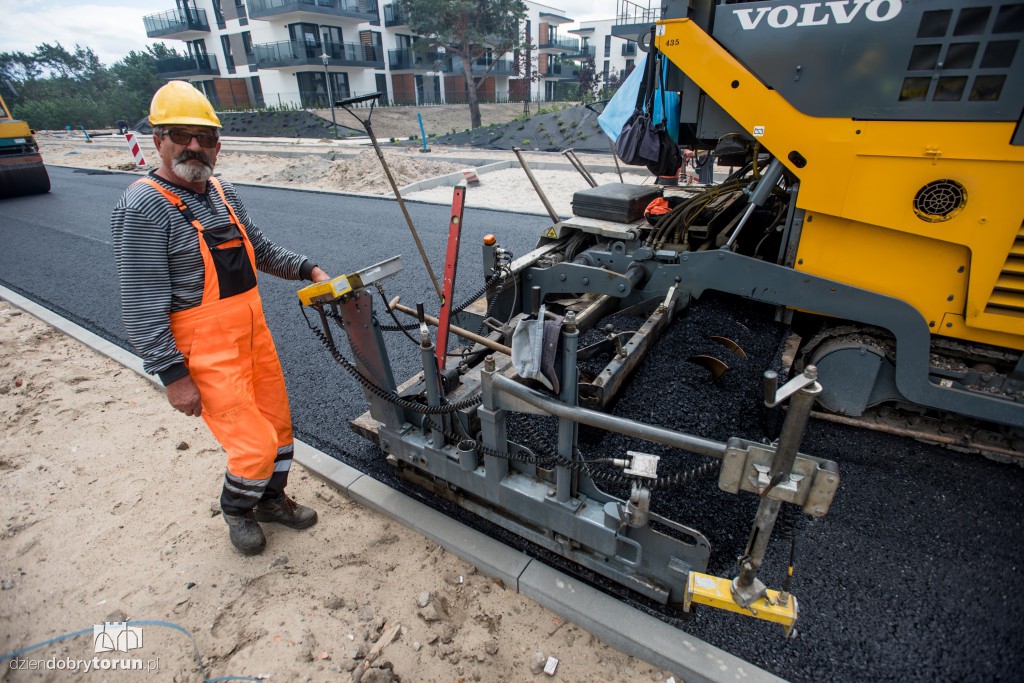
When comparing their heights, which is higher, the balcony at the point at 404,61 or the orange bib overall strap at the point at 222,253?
the balcony at the point at 404,61

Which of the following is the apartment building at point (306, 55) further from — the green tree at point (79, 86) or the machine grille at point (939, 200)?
the machine grille at point (939, 200)

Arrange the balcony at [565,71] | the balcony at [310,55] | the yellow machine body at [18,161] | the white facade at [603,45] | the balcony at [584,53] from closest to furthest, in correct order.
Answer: the yellow machine body at [18,161] → the balcony at [310,55] → the white facade at [603,45] → the balcony at [565,71] → the balcony at [584,53]

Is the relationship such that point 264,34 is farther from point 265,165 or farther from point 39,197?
point 39,197

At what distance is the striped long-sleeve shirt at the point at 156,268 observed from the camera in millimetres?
2111

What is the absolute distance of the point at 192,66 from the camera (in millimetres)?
38781

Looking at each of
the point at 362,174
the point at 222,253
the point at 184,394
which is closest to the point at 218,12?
the point at 362,174

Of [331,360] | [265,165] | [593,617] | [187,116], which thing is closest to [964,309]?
[593,617]

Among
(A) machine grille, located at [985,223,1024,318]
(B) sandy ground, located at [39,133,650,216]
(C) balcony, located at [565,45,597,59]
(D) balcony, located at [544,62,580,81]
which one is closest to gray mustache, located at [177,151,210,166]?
(A) machine grille, located at [985,223,1024,318]

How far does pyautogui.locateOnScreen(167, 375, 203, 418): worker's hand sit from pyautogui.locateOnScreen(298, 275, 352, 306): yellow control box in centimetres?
60

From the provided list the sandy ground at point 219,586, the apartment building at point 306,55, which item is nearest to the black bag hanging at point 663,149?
the sandy ground at point 219,586

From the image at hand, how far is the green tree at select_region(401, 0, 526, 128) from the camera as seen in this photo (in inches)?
1120

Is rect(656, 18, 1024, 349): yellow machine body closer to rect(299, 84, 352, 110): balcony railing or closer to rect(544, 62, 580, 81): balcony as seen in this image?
rect(299, 84, 352, 110): balcony railing

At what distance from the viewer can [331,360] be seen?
181 inches

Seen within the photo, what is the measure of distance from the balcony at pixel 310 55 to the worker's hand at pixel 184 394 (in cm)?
3565
